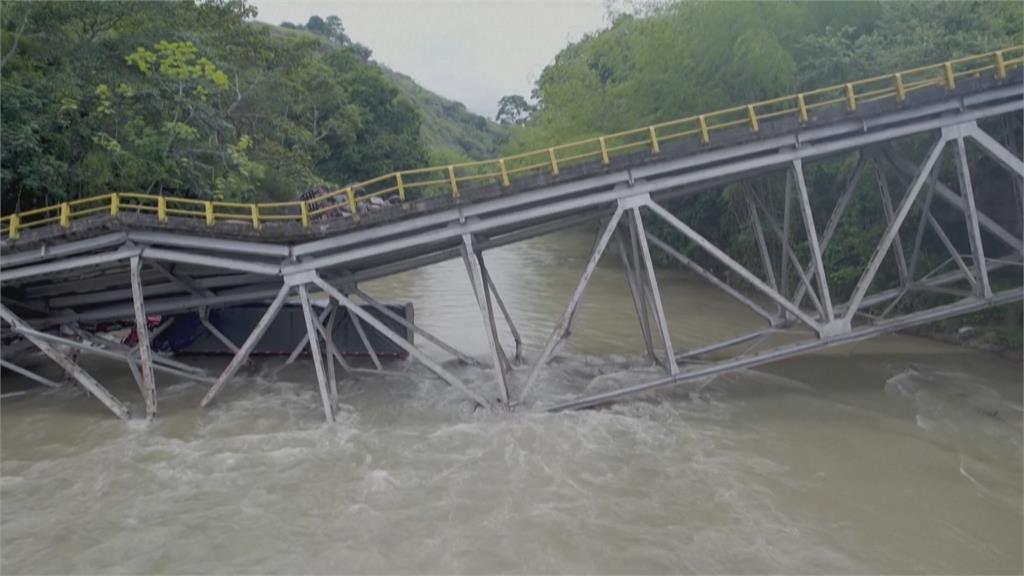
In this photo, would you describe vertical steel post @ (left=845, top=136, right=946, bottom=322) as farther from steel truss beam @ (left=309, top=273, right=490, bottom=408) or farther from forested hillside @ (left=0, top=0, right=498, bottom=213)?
forested hillside @ (left=0, top=0, right=498, bottom=213)

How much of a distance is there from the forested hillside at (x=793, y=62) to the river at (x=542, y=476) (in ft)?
17.9

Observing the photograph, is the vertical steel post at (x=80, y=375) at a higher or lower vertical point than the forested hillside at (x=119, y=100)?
lower

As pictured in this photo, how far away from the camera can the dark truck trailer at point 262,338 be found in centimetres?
1712

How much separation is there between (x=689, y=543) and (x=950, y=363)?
10978 mm

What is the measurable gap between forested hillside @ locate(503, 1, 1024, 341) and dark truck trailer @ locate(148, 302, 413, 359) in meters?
14.0

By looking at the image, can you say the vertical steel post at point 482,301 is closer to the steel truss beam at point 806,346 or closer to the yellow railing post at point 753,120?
the steel truss beam at point 806,346

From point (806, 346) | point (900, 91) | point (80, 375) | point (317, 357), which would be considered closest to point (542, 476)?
point (317, 357)

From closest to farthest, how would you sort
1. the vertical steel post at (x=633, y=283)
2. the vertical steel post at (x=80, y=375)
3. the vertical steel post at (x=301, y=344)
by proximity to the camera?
the vertical steel post at (x=80, y=375) → the vertical steel post at (x=633, y=283) → the vertical steel post at (x=301, y=344)

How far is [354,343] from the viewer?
17.2 m

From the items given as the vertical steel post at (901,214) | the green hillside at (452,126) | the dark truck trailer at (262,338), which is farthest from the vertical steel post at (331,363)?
the green hillside at (452,126)

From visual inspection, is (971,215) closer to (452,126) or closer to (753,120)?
(753,120)

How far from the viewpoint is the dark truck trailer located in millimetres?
17125

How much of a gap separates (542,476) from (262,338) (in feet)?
35.2

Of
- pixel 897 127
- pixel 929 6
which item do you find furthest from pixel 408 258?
pixel 929 6
